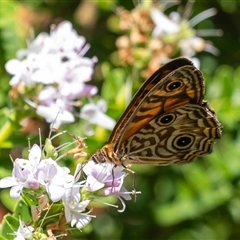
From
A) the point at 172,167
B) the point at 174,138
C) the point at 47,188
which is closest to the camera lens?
the point at 47,188

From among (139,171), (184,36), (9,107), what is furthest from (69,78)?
(139,171)

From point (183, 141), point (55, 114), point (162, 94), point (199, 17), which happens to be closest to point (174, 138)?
point (183, 141)

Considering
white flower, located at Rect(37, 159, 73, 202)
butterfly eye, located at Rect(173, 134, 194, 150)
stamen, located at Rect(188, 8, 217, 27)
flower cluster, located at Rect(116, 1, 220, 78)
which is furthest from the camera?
stamen, located at Rect(188, 8, 217, 27)

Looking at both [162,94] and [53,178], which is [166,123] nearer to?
[162,94]

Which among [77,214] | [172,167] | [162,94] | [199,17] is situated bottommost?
[77,214]

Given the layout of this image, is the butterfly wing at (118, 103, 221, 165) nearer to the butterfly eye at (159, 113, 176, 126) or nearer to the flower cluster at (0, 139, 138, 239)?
the butterfly eye at (159, 113, 176, 126)

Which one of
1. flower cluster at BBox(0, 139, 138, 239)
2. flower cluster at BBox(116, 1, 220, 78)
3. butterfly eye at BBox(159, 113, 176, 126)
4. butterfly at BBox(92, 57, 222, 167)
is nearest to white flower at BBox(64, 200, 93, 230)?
flower cluster at BBox(0, 139, 138, 239)

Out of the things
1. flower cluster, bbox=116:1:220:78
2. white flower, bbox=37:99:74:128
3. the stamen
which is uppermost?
the stamen

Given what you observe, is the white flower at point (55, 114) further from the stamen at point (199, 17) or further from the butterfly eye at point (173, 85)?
the stamen at point (199, 17)

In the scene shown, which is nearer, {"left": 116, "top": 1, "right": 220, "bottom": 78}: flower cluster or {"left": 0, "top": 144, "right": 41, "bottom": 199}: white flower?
{"left": 0, "top": 144, "right": 41, "bottom": 199}: white flower
